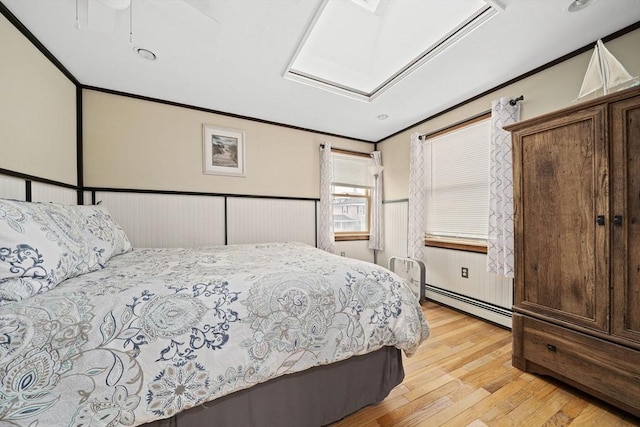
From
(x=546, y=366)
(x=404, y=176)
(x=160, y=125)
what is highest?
(x=160, y=125)

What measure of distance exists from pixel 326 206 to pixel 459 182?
64.3 inches

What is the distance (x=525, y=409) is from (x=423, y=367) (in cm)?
54

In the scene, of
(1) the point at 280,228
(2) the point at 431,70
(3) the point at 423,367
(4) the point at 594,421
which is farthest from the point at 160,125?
(4) the point at 594,421

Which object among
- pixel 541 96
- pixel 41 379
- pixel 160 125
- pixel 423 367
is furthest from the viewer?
pixel 160 125

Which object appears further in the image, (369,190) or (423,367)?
(369,190)

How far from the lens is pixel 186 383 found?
2.62 feet

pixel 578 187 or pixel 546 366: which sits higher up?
pixel 578 187

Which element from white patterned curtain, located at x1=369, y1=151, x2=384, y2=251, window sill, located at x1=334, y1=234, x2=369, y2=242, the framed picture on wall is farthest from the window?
the framed picture on wall

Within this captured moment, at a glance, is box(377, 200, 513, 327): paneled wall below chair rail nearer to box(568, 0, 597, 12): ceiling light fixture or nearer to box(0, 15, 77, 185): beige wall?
box(568, 0, 597, 12): ceiling light fixture

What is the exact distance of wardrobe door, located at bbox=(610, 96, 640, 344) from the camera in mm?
1162

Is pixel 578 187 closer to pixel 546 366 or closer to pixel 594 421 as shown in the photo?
pixel 546 366

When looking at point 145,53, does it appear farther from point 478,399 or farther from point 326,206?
point 478,399

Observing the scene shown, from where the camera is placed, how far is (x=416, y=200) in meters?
2.90

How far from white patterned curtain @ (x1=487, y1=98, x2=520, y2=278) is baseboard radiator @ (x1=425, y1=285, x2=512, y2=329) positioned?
429 millimetres
